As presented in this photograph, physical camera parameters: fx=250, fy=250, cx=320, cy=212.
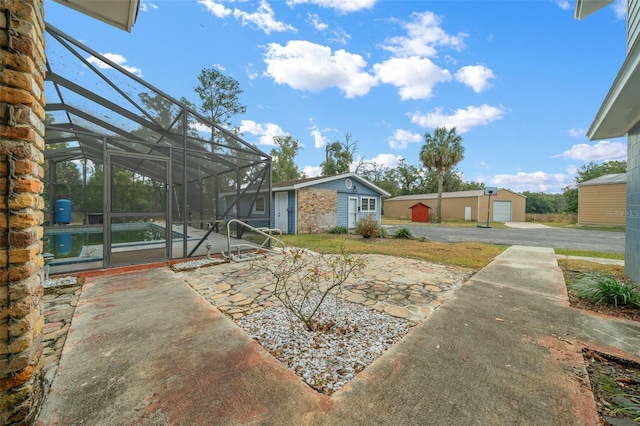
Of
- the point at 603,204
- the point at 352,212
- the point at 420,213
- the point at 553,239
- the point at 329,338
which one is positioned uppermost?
the point at 603,204

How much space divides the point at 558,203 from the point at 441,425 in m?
48.1

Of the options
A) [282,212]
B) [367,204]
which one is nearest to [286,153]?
[367,204]

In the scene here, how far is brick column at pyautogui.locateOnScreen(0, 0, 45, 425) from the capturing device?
139cm

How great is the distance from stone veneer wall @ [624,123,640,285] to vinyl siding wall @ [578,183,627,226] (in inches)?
705

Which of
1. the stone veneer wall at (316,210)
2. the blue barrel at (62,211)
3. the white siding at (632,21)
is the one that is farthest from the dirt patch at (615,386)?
the blue barrel at (62,211)

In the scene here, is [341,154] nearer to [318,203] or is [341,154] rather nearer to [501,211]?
[501,211]

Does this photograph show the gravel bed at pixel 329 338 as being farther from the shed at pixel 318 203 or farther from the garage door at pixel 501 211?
the garage door at pixel 501 211

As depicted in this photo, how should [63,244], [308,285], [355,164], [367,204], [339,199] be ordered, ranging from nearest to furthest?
[308,285] < [63,244] < [339,199] < [367,204] < [355,164]

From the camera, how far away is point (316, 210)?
1363cm

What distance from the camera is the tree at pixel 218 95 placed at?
18828mm

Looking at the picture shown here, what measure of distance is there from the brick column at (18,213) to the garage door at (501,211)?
31.5 metres

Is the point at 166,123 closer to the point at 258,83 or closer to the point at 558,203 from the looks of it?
the point at 258,83

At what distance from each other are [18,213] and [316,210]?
12.3 meters

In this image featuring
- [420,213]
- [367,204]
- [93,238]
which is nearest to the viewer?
[93,238]
